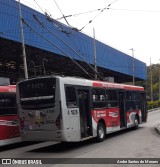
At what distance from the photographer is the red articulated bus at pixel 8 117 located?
44.2 ft

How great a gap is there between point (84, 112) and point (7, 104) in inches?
124

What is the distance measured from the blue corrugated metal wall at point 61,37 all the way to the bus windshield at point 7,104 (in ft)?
13.7

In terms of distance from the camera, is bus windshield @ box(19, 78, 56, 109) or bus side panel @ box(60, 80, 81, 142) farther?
bus windshield @ box(19, 78, 56, 109)

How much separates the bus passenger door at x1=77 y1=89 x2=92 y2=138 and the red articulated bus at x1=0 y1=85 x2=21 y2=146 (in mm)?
2800

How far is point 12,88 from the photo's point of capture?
1446 centimetres

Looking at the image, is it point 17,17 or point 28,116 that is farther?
point 17,17

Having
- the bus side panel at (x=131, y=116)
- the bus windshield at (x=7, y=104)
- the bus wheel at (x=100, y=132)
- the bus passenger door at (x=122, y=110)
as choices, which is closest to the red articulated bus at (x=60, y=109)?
the bus wheel at (x=100, y=132)

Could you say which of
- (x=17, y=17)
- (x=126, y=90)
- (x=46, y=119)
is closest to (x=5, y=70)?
(x=17, y=17)

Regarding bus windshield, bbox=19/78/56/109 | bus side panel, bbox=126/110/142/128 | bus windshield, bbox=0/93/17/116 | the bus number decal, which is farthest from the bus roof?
bus side panel, bbox=126/110/142/128

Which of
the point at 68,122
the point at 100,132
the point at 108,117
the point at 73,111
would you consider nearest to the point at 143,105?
the point at 108,117

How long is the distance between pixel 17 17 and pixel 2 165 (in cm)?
1793

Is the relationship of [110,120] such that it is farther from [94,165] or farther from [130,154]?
[94,165]

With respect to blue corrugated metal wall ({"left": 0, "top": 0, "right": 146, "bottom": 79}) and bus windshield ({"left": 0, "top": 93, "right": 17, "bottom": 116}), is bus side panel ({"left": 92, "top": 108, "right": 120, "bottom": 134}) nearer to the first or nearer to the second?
bus windshield ({"left": 0, "top": 93, "right": 17, "bottom": 116})

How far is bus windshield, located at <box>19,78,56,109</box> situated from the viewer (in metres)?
12.3
